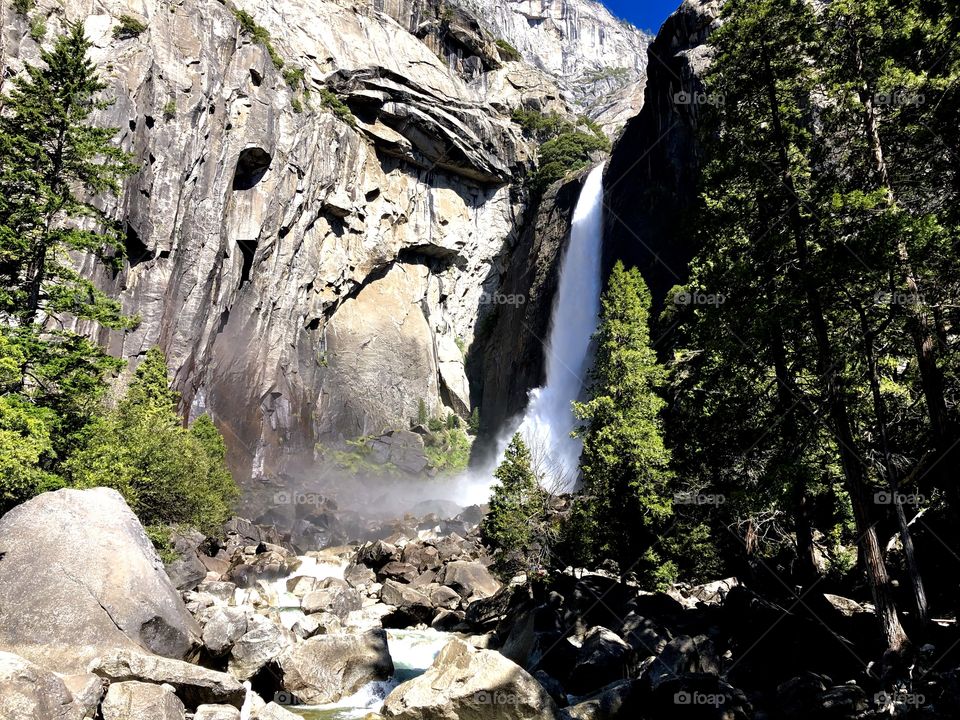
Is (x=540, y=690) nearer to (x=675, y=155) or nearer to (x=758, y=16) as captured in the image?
(x=758, y=16)

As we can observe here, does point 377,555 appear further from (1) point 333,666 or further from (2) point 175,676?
(2) point 175,676

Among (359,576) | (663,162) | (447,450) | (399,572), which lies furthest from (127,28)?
(447,450)

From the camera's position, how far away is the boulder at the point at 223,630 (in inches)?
483

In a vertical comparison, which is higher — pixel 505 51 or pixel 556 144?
pixel 505 51

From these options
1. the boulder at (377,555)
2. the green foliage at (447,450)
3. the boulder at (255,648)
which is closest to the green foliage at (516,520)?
the boulder at (377,555)

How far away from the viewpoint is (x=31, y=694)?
7.59m

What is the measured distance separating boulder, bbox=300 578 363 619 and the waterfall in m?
26.3

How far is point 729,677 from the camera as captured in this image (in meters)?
11.2

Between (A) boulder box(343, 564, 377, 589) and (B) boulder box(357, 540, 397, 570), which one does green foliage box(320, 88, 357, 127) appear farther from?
(A) boulder box(343, 564, 377, 589)

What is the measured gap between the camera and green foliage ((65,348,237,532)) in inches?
801

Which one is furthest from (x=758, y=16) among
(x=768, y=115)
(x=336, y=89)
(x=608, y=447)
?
(x=336, y=89)

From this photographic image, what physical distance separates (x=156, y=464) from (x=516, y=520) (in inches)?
577

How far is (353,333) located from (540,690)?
170 ft

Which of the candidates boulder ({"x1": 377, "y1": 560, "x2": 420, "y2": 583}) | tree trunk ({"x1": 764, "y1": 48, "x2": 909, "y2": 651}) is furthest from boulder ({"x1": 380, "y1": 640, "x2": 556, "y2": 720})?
boulder ({"x1": 377, "y1": 560, "x2": 420, "y2": 583})
